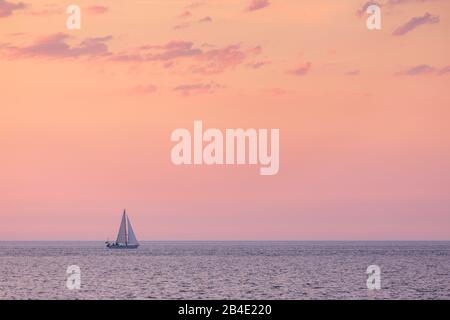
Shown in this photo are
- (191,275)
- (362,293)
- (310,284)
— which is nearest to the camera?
(362,293)

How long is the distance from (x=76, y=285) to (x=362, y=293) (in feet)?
110

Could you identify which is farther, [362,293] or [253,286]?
[253,286]

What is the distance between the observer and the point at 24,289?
97.6 m
